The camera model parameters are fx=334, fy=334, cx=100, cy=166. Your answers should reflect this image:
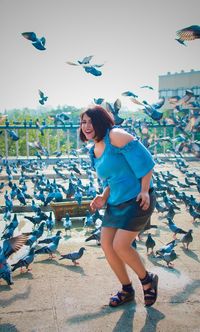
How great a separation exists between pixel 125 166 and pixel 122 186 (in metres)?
0.21

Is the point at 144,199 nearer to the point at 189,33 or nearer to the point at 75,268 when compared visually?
the point at 75,268

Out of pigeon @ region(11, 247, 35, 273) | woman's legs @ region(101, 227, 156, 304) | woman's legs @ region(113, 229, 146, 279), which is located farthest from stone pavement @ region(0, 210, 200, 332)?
woman's legs @ region(113, 229, 146, 279)

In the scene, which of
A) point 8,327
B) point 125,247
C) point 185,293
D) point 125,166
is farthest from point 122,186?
point 8,327

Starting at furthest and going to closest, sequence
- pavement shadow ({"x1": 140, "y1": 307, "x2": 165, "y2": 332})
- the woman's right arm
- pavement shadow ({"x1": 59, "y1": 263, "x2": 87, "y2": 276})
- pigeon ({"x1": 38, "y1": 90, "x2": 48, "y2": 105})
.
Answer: pigeon ({"x1": 38, "y1": 90, "x2": 48, "y2": 105})
pavement shadow ({"x1": 59, "y1": 263, "x2": 87, "y2": 276})
the woman's right arm
pavement shadow ({"x1": 140, "y1": 307, "x2": 165, "y2": 332})

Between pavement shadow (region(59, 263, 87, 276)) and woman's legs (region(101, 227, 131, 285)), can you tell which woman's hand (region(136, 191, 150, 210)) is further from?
pavement shadow (region(59, 263, 87, 276))

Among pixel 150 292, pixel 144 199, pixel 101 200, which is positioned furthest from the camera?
pixel 101 200

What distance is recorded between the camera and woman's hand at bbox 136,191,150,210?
3400mm

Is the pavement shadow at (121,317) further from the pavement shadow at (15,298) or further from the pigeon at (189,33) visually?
the pigeon at (189,33)

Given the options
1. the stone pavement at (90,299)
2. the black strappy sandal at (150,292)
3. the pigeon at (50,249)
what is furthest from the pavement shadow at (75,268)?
the black strappy sandal at (150,292)

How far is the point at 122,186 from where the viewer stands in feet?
11.5

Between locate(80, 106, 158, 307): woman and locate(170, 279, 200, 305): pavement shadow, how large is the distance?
1.23 feet

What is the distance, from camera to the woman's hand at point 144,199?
11.2 ft

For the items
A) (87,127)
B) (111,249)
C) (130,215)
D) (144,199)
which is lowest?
(111,249)

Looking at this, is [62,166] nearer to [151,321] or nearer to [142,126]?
[142,126]
